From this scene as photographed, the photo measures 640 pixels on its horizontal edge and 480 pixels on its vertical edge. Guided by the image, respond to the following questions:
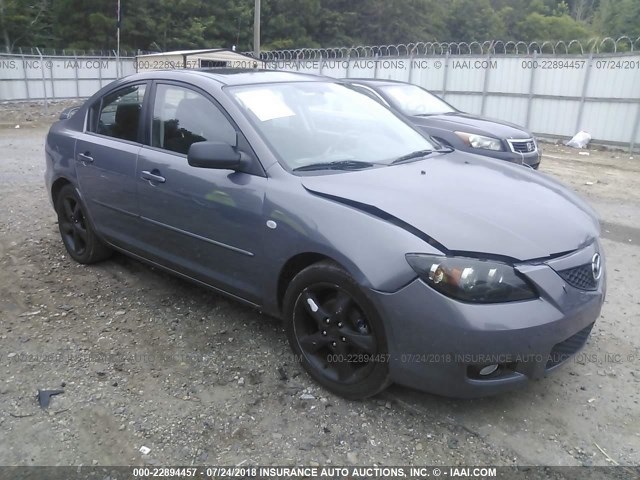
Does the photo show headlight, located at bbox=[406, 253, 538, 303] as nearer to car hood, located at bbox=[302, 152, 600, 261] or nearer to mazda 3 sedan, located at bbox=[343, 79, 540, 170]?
car hood, located at bbox=[302, 152, 600, 261]

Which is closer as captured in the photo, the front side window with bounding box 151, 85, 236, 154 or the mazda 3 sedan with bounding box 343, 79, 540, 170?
the front side window with bounding box 151, 85, 236, 154

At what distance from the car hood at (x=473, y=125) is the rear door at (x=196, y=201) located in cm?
488

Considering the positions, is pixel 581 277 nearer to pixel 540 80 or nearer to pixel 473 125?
pixel 473 125

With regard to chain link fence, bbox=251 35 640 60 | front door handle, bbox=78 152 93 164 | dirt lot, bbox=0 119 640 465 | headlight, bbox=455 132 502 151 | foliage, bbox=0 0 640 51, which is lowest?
dirt lot, bbox=0 119 640 465

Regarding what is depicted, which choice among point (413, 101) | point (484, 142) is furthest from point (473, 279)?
point (413, 101)

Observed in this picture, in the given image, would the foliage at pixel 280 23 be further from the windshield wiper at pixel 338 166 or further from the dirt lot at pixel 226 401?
the windshield wiper at pixel 338 166

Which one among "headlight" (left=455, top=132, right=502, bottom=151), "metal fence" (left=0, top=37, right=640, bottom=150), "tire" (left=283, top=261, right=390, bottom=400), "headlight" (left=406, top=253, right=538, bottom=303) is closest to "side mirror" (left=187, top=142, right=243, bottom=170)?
"tire" (left=283, top=261, right=390, bottom=400)

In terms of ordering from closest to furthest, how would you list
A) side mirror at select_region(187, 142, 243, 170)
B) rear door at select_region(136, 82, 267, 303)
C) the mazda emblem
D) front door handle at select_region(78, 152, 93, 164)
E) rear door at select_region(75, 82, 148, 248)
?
the mazda emblem → side mirror at select_region(187, 142, 243, 170) → rear door at select_region(136, 82, 267, 303) → rear door at select_region(75, 82, 148, 248) → front door handle at select_region(78, 152, 93, 164)

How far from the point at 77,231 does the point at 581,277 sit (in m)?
3.96

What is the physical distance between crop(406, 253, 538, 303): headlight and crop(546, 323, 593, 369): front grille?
0.37 meters

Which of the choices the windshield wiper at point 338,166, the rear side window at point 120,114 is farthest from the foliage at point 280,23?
the windshield wiper at point 338,166

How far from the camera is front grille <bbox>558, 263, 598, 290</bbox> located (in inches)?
105

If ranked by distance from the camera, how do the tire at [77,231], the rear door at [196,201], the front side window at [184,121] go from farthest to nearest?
the tire at [77,231] < the front side window at [184,121] < the rear door at [196,201]

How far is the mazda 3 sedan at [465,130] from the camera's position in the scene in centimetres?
757
